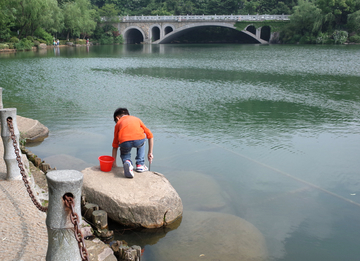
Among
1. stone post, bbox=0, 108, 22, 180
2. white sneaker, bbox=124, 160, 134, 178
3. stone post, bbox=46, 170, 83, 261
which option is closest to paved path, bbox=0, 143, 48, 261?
stone post, bbox=0, 108, 22, 180

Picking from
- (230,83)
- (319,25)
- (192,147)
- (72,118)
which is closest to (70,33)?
(319,25)

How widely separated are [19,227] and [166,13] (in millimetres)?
71197

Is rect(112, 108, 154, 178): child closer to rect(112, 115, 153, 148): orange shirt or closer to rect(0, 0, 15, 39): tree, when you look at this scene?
rect(112, 115, 153, 148): orange shirt

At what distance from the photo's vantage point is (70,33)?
5466 cm

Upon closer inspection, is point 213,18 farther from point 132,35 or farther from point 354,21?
point 354,21

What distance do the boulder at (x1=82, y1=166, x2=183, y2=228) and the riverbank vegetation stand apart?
3751 cm

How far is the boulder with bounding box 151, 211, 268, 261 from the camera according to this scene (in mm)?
4000

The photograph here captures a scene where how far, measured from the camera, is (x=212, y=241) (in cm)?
427

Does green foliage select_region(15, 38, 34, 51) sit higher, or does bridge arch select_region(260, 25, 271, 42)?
bridge arch select_region(260, 25, 271, 42)

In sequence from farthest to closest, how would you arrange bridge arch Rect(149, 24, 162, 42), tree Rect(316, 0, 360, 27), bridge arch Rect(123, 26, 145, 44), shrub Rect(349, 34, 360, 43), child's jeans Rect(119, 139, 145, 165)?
bridge arch Rect(149, 24, 162, 42) → bridge arch Rect(123, 26, 145, 44) → tree Rect(316, 0, 360, 27) → shrub Rect(349, 34, 360, 43) → child's jeans Rect(119, 139, 145, 165)

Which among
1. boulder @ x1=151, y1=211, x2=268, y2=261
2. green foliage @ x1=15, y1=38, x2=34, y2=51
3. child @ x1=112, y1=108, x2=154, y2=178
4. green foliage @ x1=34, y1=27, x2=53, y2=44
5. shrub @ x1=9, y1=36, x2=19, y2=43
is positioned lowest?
boulder @ x1=151, y1=211, x2=268, y2=261

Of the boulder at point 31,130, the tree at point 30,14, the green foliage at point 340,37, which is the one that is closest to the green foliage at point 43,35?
the tree at point 30,14

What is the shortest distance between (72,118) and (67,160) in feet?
12.0

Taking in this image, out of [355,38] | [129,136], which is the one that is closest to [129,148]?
[129,136]
